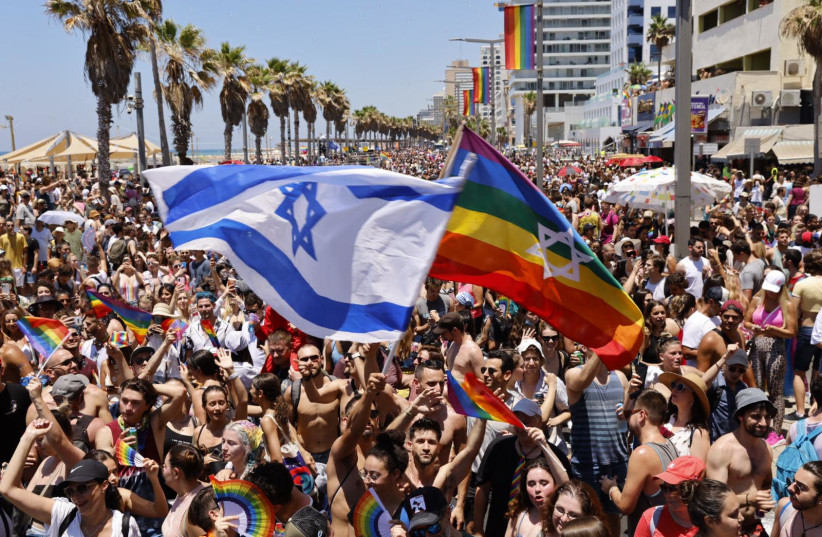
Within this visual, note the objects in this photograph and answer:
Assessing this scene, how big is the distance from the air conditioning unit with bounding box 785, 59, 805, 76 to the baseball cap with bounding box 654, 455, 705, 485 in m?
35.9

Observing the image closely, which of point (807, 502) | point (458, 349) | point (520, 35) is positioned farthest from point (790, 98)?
point (807, 502)

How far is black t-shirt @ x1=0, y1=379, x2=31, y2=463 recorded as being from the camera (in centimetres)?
568

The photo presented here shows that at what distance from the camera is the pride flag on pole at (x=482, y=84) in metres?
30.5

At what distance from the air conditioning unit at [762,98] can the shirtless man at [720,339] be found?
31.6 m

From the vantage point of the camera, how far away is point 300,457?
5.40 m

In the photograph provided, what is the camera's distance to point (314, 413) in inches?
237

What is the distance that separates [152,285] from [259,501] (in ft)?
27.1

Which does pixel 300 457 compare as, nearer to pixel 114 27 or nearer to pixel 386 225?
pixel 386 225

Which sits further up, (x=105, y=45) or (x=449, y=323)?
(x=105, y=45)

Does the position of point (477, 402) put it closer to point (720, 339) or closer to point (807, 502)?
A: point (807, 502)

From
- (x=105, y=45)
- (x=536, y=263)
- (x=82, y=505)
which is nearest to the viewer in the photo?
(x=82, y=505)

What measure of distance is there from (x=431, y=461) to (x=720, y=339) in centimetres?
285

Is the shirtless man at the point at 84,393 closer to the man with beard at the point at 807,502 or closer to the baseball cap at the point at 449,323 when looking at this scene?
the baseball cap at the point at 449,323

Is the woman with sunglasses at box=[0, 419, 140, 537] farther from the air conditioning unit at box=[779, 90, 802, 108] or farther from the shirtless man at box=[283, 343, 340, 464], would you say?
the air conditioning unit at box=[779, 90, 802, 108]
